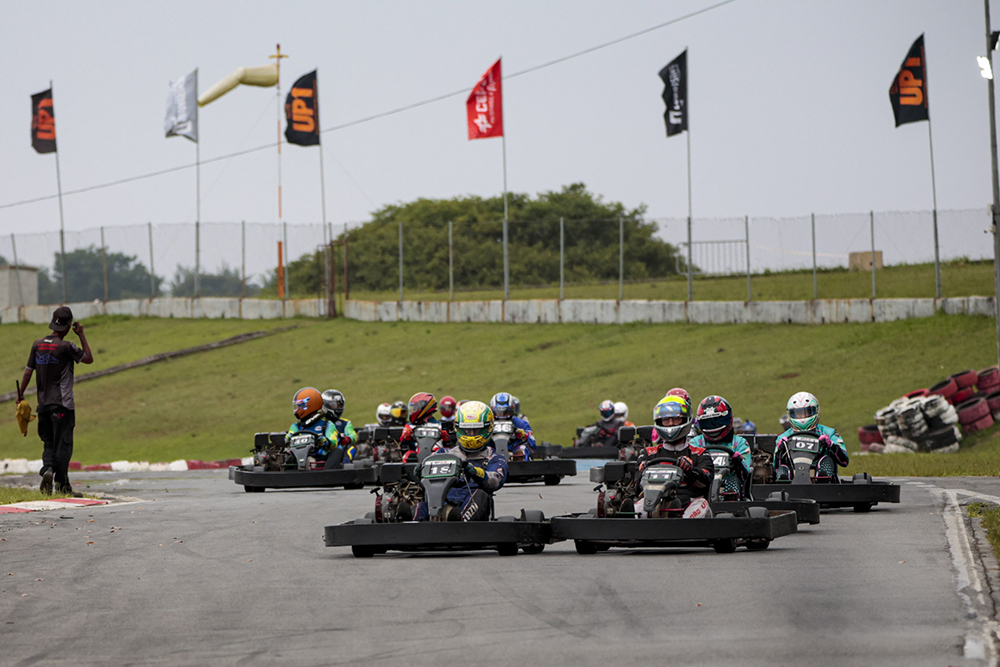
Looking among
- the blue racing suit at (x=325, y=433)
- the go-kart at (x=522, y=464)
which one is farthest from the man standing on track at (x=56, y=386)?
the go-kart at (x=522, y=464)

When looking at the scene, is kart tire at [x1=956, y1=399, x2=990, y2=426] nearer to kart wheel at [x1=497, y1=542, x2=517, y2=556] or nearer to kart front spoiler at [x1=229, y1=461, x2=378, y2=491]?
kart front spoiler at [x1=229, y1=461, x2=378, y2=491]

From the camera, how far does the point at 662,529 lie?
968cm

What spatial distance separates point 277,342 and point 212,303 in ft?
22.2

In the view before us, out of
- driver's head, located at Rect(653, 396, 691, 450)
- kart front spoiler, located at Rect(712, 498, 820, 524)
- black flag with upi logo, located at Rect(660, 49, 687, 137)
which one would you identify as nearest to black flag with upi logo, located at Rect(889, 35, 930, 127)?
black flag with upi logo, located at Rect(660, 49, 687, 137)

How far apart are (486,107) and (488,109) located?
87mm

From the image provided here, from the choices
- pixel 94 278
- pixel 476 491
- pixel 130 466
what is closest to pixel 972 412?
pixel 130 466

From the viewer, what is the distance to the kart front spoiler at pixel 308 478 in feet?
57.9

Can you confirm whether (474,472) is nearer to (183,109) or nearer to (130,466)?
(130,466)

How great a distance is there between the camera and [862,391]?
2923 centimetres

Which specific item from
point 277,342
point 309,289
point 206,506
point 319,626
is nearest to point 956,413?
point 206,506

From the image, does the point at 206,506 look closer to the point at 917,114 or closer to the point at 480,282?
the point at 917,114

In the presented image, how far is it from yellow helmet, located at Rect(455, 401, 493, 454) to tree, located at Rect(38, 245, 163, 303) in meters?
39.5

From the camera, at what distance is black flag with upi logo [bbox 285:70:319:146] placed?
47750mm

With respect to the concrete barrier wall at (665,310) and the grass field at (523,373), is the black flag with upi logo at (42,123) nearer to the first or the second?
the grass field at (523,373)
